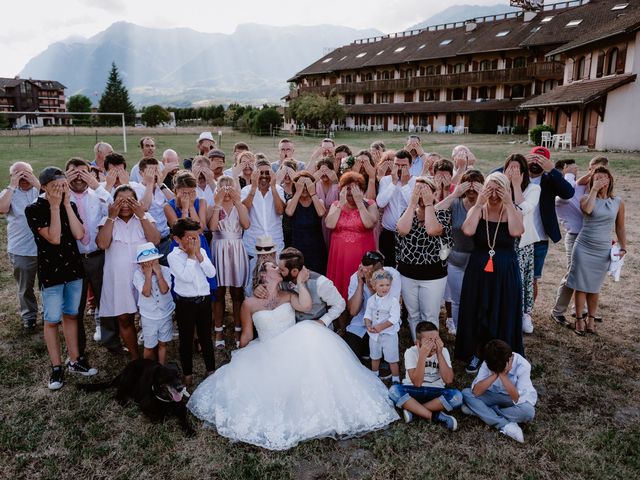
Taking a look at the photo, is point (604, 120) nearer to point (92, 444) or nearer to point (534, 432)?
point (534, 432)

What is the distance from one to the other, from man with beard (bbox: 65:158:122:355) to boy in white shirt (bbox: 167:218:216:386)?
1094 mm

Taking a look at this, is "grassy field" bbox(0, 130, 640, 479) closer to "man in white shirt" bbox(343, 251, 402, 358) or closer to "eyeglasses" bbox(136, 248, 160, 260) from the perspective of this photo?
"man in white shirt" bbox(343, 251, 402, 358)

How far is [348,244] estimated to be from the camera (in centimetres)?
531

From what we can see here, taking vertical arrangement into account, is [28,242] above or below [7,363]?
above

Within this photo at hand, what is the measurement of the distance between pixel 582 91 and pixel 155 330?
27637 mm

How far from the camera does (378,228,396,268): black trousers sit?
19.2 ft

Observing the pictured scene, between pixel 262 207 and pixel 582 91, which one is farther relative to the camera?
pixel 582 91

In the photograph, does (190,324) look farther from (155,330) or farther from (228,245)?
(228,245)

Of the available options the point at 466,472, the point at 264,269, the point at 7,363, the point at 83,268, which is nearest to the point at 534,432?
the point at 466,472

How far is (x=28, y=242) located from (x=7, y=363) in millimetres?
1399

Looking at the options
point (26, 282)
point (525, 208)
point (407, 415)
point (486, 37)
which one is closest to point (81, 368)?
point (26, 282)

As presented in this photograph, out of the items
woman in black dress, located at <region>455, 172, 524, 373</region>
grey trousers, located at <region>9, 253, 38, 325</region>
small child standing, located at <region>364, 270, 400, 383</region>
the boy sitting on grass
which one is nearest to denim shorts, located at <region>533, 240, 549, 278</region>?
woman in black dress, located at <region>455, 172, 524, 373</region>

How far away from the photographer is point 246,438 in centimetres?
375

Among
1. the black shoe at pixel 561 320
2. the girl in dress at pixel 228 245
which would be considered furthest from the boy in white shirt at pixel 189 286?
the black shoe at pixel 561 320
